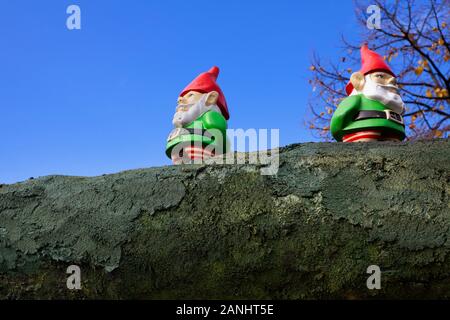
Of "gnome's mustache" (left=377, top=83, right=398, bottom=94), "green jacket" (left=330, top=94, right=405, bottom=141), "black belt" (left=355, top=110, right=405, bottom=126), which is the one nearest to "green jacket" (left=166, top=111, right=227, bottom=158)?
"green jacket" (left=330, top=94, right=405, bottom=141)

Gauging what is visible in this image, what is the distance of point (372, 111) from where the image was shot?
2619mm

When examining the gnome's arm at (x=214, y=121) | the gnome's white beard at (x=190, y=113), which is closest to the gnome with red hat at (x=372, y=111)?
the gnome's arm at (x=214, y=121)

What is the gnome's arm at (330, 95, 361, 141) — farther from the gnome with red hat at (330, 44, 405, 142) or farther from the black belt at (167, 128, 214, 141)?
the black belt at (167, 128, 214, 141)

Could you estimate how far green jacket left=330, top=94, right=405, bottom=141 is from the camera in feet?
8.48

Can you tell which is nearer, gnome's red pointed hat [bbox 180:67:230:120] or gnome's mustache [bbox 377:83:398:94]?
gnome's mustache [bbox 377:83:398:94]

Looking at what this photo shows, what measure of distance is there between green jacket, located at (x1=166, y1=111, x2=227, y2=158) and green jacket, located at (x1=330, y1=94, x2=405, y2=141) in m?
0.56

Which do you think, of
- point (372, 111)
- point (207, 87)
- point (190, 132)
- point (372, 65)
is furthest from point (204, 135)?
point (372, 65)

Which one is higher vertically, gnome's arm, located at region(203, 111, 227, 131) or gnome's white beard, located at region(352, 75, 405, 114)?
gnome's white beard, located at region(352, 75, 405, 114)

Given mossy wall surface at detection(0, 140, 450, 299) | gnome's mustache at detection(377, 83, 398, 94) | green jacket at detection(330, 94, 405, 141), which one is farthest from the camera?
gnome's mustache at detection(377, 83, 398, 94)

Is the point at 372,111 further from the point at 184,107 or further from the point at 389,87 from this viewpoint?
the point at 184,107

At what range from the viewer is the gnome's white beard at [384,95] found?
8.72 ft

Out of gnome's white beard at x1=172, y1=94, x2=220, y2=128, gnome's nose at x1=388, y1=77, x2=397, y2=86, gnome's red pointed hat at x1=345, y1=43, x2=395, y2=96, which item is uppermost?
gnome's red pointed hat at x1=345, y1=43, x2=395, y2=96

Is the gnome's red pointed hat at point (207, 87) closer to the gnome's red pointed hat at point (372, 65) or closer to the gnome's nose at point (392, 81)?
the gnome's red pointed hat at point (372, 65)

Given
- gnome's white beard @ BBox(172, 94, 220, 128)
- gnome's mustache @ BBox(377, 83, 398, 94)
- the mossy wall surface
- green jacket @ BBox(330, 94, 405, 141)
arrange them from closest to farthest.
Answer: the mossy wall surface
green jacket @ BBox(330, 94, 405, 141)
gnome's mustache @ BBox(377, 83, 398, 94)
gnome's white beard @ BBox(172, 94, 220, 128)
